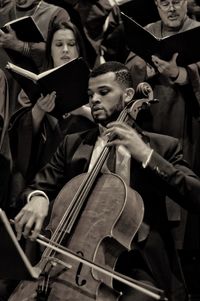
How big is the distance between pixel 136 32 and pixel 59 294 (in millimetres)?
1085

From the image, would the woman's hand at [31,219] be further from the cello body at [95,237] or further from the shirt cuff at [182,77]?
the shirt cuff at [182,77]

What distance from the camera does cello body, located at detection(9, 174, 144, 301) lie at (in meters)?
2.12

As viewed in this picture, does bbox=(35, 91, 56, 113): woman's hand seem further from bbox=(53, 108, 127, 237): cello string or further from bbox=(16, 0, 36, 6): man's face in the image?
bbox=(16, 0, 36, 6): man's face

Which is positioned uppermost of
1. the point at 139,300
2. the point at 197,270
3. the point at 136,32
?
the point at 136,32

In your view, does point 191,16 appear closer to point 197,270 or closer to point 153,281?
point 197,270

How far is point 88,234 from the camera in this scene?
2.24 metres

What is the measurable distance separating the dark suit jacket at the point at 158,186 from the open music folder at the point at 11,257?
56cm

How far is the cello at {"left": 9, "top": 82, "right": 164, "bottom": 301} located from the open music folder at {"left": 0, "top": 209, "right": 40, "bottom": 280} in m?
0.16

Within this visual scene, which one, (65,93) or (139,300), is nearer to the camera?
(139,300)

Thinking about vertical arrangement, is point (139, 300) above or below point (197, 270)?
above

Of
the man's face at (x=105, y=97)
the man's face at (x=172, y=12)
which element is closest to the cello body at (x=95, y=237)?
the man's face at (x=105, y=97)

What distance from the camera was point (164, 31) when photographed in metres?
3.04

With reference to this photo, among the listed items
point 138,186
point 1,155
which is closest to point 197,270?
point 138,186

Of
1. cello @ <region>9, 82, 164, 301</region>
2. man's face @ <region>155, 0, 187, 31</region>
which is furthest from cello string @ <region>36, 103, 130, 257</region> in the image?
man's face @ <region>155, 0, 187, 31</region>
